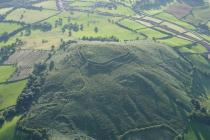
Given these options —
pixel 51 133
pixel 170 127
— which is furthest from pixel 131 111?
pixel 51 133

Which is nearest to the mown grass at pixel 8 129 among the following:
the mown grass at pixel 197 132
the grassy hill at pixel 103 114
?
the grassy hill at pixel 103 114

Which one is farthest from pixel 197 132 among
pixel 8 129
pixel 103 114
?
pixel 8 129

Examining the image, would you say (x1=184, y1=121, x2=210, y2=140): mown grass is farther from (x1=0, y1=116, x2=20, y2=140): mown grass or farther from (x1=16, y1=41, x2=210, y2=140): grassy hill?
(x1=0, y1=116, x2=20, y2=140): mown grass

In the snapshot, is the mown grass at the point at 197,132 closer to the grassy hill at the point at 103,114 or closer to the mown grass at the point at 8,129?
the grassy hill at the point at 103,114

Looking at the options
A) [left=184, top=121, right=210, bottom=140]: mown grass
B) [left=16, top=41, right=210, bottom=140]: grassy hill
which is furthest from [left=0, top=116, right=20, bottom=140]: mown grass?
[left=184, top=121, right=210, bottom=140]: mown grass

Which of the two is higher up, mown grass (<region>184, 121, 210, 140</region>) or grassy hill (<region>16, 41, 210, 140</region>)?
grassy hill (<region>16, 41, 210, 140</region>)

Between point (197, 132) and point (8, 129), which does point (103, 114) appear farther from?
point (197, 132)

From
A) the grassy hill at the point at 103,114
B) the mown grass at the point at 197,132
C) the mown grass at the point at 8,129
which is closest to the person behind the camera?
Answer: the mown grass at the point at 8,129

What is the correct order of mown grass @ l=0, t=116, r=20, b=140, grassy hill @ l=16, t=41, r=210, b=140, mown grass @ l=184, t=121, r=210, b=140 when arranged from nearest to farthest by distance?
1. mown grass @ l=0, t=116, r=20, b=140
2. grassy hill @ l=16, t=41, r=210, b=140
3. mown grass @ l=184, t=121, r=210, b=140

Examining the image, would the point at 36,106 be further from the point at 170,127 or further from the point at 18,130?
the point at 170,127
